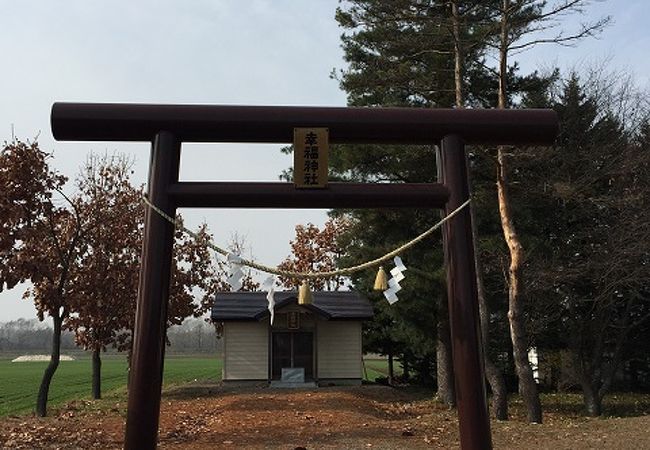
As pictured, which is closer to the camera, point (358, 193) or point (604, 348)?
point (358, 193)

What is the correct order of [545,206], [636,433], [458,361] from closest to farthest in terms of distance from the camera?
[458,361] < [636,433] < [545,206]

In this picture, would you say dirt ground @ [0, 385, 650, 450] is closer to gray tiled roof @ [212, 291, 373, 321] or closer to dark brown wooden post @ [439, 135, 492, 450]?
gray tiled roof @ [212, 291, 373, 321]

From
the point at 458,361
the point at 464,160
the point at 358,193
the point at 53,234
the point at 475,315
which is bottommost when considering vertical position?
the point at 458,361

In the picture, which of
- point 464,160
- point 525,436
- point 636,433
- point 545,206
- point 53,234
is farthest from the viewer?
point 545,206

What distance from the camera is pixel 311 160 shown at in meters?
4.61

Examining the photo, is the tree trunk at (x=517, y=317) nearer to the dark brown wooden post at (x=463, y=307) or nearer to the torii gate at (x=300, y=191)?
the torii gate at (x=300, y=191)

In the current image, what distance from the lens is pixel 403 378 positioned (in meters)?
29.2

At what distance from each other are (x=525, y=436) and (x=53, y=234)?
13.5 meters

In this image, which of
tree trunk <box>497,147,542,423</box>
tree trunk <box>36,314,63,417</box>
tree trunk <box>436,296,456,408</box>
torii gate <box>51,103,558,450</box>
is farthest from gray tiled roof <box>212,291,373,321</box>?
torii gate <box>51,103,558,450</box>

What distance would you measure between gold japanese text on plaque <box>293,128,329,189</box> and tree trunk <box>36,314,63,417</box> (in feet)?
47.2

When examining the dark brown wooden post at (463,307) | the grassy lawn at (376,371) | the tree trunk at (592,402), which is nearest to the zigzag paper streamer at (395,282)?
the dark brown wooden post at (463,307)

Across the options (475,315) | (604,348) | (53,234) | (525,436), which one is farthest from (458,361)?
(604,348)

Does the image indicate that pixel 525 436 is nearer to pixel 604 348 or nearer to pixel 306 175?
pixel 306 175

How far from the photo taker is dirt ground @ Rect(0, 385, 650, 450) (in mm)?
10898
